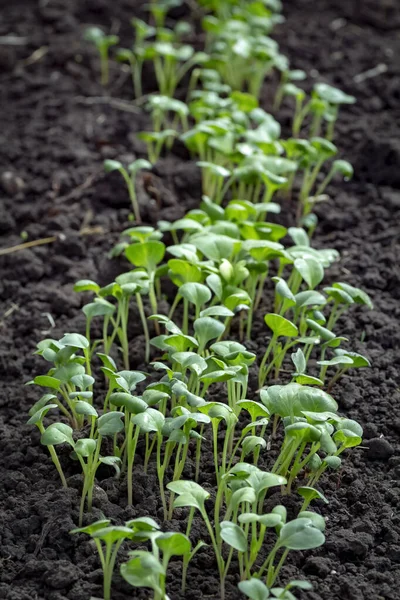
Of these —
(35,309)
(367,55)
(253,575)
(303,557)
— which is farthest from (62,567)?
(367,55)

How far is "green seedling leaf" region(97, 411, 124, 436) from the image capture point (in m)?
1.85

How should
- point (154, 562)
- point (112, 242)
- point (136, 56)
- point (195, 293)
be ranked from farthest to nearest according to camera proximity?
point (136, 56), point (112, 242), point (195, 293), point (154, 562)

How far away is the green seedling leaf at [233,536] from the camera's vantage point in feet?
5.26

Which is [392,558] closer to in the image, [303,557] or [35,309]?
[303,557]

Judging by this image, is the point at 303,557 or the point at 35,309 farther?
the point at 35,309

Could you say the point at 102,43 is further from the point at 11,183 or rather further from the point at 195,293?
the point at 195,293

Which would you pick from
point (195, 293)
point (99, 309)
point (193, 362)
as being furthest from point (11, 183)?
point (193, 362)

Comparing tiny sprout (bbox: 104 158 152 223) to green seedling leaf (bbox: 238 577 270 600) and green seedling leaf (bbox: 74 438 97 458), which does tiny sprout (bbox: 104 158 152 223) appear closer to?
green seedling leaf (bbox: 74 438 97 458)

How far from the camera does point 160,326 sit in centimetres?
252

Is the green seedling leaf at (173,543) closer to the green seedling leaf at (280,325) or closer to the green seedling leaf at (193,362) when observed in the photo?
the green seedling leaf at (193,362)

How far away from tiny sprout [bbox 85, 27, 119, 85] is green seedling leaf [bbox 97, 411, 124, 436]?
7.39 ft

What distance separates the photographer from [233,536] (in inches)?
63.6

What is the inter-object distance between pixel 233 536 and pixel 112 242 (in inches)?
57.5

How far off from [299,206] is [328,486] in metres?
1.30
